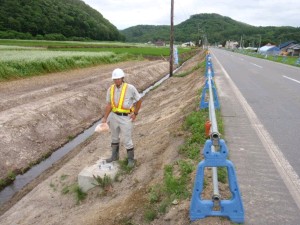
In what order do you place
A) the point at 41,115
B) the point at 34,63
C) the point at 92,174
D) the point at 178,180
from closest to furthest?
the point at 178,180, the point at 92,174, the point at 41,115, the point at 34,63

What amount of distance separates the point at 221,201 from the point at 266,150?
8.27 ft

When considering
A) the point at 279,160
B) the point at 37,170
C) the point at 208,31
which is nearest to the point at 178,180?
the point at 279,160

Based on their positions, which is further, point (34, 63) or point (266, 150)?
point (34, 63)

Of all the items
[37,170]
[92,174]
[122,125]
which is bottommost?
[37,170]

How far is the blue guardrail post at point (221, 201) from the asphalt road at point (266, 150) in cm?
23

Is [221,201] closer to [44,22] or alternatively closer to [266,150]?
[266,150]

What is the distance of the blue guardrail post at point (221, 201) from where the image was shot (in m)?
3.52

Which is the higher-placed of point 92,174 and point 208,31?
point 92,174

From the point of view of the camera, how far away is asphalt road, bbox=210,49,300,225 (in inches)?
157

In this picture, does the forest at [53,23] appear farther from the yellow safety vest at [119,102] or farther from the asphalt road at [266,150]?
the yellow safety vest at [119,102]

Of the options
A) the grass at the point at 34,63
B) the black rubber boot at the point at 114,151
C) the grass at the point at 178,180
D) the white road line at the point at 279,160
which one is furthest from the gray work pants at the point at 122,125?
the grass at the point at 34,63

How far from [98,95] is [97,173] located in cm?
1150

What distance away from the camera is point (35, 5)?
71.9m

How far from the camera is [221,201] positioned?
367 cm
